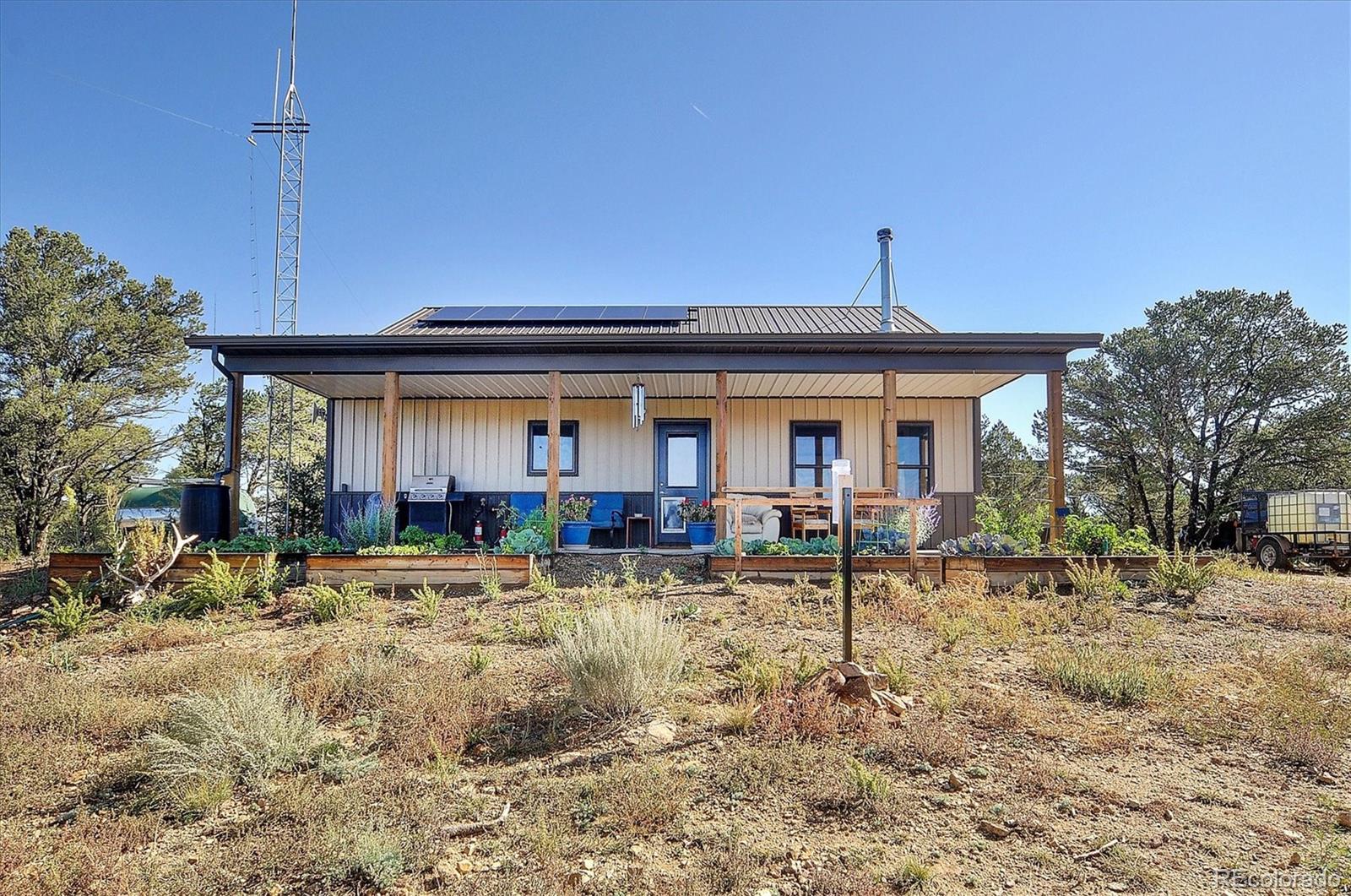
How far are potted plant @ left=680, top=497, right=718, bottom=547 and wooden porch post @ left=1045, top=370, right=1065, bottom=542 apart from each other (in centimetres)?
477

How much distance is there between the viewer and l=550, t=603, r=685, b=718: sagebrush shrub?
161 inches

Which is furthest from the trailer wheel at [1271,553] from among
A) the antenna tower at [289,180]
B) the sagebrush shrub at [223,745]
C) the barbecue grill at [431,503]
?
the antenna tower at [289,180]

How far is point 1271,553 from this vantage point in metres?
11.9

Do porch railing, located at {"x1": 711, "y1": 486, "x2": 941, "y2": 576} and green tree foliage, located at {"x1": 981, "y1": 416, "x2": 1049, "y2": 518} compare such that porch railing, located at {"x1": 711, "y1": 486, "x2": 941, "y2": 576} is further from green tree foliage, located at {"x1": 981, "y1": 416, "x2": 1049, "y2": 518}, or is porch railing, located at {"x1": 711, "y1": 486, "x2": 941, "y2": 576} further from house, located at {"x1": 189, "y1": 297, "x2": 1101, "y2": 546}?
green tree foliage, located at {"x1": 981, "y1": 416, "x2": 1049, "y2": 518}

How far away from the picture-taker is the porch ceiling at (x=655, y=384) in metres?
10.6

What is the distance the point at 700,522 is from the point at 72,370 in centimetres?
1535

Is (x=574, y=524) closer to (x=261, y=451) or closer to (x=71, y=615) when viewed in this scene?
(x=71, y=615)

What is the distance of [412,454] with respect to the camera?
1271 centimetres

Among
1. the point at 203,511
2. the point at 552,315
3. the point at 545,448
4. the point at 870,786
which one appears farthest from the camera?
the point at 552,315

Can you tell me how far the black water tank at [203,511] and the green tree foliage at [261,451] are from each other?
213 inches

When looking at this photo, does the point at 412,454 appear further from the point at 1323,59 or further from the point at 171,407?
the point at 1323,59

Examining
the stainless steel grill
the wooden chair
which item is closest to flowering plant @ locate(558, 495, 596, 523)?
the stainless steel grill

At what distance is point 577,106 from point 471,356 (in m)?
5.07

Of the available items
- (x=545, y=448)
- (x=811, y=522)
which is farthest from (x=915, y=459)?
(x=545, y=448)
